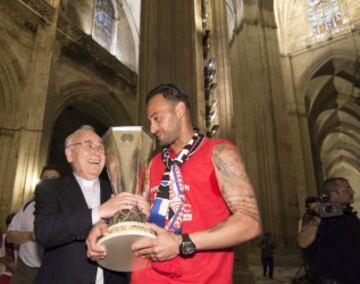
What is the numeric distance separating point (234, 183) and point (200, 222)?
0.74 feet

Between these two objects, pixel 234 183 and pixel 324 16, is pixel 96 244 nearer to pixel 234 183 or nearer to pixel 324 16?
pixel 234 183

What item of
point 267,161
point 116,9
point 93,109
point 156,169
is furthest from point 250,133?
point 156,169

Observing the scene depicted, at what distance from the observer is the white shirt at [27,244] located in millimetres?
2920

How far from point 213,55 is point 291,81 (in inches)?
580

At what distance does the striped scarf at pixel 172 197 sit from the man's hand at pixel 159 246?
11 cm

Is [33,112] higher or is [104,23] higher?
[104,23]

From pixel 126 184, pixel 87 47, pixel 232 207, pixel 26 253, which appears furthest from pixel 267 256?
pixel 87 47

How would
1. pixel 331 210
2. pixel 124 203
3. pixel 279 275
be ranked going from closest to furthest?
pixel 124 203 → pixel 331 210 → pixel 279 275

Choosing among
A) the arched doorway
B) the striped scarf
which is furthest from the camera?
the arched doorway

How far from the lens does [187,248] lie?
127cm

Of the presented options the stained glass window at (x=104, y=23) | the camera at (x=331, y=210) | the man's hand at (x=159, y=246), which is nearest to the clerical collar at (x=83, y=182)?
the man's hand at (x=159, y=246)

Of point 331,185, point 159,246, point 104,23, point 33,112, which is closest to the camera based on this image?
point 159,246

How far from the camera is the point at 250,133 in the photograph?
1388cm

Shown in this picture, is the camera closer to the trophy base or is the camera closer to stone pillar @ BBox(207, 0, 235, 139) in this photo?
the trophy base
